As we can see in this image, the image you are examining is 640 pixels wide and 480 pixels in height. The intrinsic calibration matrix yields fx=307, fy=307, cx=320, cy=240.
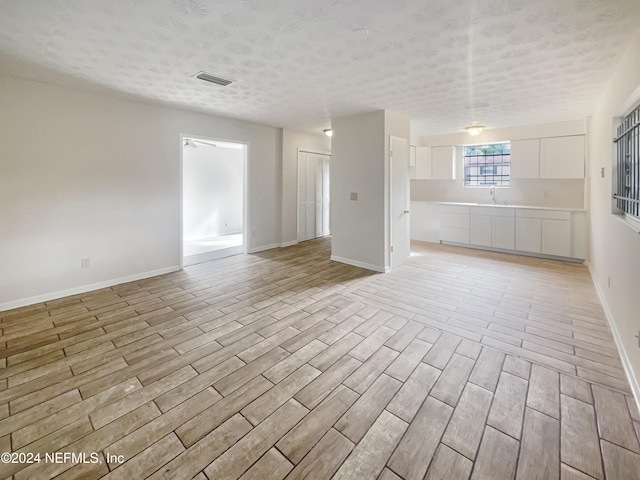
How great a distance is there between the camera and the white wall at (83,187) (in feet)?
11.4

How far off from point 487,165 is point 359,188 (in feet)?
12.0

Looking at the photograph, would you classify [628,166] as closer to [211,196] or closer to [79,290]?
[79,290]

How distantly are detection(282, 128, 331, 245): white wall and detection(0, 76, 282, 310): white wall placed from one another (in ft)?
5.78

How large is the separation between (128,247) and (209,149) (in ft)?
14.0

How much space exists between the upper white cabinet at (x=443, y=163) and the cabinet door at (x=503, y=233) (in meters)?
1.51

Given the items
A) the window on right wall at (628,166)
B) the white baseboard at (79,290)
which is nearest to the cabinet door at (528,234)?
the window on right wall at (628,166)

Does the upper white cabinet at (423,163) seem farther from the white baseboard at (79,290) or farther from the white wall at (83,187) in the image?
the white baseboard at (79,290)

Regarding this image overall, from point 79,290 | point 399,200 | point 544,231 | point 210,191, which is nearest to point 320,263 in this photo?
point 399,200

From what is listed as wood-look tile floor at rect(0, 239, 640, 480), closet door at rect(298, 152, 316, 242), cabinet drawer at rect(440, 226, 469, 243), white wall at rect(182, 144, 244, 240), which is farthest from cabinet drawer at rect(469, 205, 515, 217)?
white wall at rect(182, 144, 244, 240)

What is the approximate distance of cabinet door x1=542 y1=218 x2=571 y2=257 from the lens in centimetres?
546

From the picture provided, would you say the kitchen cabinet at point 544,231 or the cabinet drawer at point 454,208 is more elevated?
the cabinet drawer at point 454,208

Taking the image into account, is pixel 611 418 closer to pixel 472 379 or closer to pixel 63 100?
pixel 472 379

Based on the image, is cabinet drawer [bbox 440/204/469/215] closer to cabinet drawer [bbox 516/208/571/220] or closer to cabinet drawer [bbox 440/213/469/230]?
cabinet drawer [bbox 440/213/469/230]

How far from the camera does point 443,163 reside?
7.16 meters
